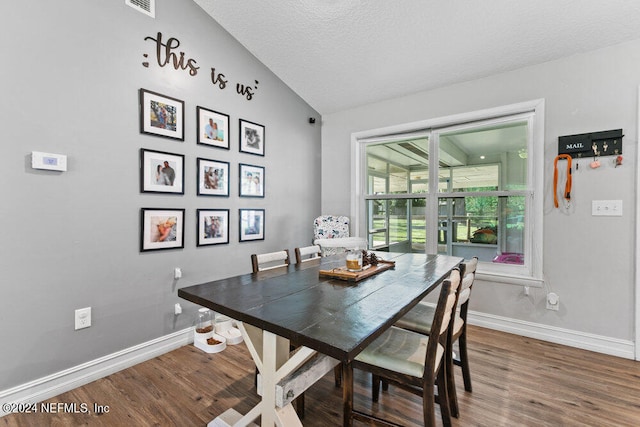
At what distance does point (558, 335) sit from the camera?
8.63ft

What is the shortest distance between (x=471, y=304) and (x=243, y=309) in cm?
272

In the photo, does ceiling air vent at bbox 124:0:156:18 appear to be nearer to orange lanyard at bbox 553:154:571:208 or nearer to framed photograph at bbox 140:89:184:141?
framed photograph at bbox 140:89:184:141

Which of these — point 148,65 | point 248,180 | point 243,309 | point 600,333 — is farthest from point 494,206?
point 148,65

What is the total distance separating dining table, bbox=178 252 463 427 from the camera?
1.03 metres

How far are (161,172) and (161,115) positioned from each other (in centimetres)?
47

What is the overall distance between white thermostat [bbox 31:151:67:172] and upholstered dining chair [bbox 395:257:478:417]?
2443mm

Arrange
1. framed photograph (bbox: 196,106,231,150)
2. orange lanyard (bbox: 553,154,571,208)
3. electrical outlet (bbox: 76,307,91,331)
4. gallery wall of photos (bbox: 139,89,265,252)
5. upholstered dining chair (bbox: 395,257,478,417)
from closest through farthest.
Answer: upholstered dining chair (bbox: 395,257,478,417)
electrical outlet (bbox: 76,307,91,331)
gallery wall of photos (bbox: 139,89,265,252)
orange lanyard (bbox: 553,154,571,208)
framed photograph (bbox: 196,106,231,150)

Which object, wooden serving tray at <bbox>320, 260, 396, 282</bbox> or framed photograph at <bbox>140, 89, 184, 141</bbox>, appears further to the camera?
framed photograph at <bbox>140, 89, 184, 141</bbox>

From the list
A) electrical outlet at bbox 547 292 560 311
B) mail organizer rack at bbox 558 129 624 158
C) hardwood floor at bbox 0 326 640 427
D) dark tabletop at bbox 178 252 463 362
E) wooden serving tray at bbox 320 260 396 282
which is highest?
mail organizer rack at bbox 558 129 624 158

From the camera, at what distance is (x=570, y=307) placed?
2.59 m

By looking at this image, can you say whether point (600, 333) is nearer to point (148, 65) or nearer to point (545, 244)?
point (545, 244)

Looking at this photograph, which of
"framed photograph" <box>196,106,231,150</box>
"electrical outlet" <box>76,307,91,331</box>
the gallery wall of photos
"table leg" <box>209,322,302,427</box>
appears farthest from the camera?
"framed photograph" <box>196,106,231,150</box>

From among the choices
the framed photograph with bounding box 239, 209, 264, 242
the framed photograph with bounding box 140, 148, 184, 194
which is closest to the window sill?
the framed photograph with bounding box 239, 209, 264, 242

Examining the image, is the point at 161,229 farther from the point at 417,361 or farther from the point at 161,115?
the point at 417,361
